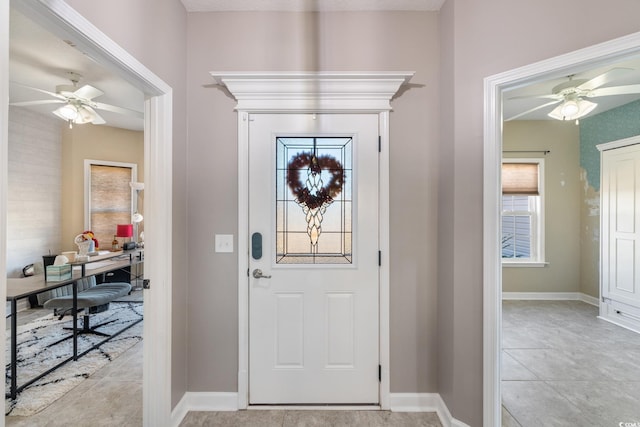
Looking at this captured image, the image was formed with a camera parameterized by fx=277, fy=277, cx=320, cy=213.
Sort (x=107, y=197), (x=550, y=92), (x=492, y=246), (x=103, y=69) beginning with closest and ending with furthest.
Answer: (x=492, y=246), (x=103, y=69), (x=550, y=92), (x=107, y=197)

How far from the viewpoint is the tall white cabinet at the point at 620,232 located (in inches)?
130

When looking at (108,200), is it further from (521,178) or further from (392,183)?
(521,178)

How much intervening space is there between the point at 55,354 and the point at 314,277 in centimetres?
278

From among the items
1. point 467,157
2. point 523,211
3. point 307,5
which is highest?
point 307,5

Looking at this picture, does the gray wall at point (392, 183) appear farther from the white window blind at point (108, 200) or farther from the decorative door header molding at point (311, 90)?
the white window blind at point (108, 200)

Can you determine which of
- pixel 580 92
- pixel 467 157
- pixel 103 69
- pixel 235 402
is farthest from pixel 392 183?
pixel 103 69

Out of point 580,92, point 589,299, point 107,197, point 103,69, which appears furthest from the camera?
point 107,197

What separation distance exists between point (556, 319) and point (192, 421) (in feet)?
14.1

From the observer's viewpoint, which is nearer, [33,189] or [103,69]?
[103,69]

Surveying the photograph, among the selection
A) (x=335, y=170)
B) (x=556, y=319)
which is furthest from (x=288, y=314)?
(x=556, y=319)

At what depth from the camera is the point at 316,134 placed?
6.40 feet

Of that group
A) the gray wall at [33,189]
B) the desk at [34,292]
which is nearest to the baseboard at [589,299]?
the desk at [34,292]

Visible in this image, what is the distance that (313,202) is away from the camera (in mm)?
1980

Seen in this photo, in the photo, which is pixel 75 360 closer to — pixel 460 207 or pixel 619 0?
pixel 460 207
